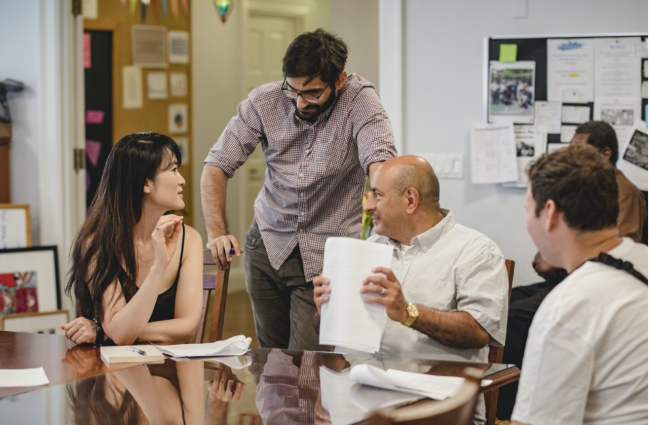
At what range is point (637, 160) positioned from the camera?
3691mm

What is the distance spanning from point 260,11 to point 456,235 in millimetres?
4864

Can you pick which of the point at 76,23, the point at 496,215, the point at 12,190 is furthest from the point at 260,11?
the point at 496,215

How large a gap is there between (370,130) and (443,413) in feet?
5.27

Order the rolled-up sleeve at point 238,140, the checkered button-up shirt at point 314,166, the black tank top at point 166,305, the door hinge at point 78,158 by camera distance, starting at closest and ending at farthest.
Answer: the black tank top at point 166,305
the checkered button-up shirt at point 314,166
the rolled-up sleeve at point 238,140
the door hinge at point 78,158

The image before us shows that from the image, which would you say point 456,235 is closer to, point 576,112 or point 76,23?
point 576,112

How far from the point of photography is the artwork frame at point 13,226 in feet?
13.4

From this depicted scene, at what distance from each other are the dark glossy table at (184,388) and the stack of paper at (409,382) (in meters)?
0.06

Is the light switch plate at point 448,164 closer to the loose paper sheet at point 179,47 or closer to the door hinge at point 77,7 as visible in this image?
the door hinge at point 77,7

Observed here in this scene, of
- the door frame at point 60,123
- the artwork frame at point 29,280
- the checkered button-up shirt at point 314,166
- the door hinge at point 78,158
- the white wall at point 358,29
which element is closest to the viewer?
the checkered button-up shirt at point 314,166

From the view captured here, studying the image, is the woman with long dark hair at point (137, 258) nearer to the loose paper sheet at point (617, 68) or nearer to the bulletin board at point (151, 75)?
the loose paper sheet at point (617, 68)

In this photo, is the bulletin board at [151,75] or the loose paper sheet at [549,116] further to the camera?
the bulletin board at [151,75]

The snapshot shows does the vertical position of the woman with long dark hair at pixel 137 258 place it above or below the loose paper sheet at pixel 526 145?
below

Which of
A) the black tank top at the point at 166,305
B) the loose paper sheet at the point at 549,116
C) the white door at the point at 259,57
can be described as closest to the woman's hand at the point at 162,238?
the black tank top at the point at 166,305

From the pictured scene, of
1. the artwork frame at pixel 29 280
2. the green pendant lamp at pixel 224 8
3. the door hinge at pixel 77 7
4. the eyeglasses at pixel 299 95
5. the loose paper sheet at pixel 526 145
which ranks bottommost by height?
the artwork frame at pixel 29 280
